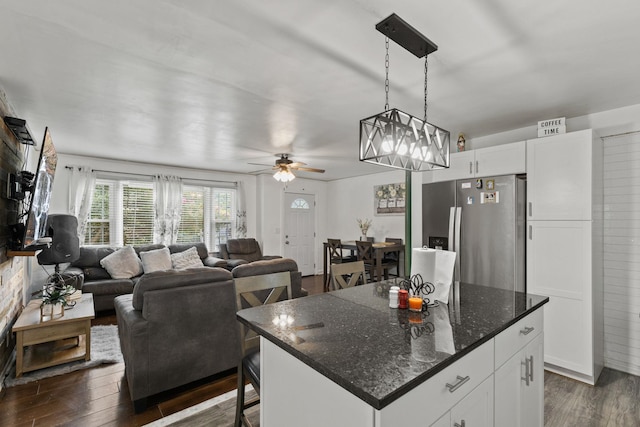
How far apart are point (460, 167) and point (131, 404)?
12.2 ft

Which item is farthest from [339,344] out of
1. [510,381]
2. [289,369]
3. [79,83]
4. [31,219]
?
[31,219]

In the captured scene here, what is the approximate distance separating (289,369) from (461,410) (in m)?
0.66

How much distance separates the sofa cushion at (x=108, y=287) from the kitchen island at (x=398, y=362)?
384cm

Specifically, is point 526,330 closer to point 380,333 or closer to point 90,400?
point 380,333

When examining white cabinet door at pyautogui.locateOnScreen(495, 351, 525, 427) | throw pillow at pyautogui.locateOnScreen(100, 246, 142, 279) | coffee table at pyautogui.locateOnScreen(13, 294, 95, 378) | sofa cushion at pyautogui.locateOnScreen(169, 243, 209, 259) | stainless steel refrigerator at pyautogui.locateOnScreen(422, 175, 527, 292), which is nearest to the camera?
white cabinet door at pyautogui.locateOnScreen(495, 351, 525, 427)

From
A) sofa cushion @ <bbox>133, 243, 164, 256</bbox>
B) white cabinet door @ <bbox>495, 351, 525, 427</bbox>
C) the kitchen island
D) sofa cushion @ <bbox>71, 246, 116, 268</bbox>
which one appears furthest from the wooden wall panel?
sofa cushion @ <bbox>71, 246, 116, 268</bbox>

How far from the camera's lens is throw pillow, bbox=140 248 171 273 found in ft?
16.5

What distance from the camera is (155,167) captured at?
575 centimetres

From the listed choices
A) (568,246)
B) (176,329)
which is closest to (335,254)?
(568,246)

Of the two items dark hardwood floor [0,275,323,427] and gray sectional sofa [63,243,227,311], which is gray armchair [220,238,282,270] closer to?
gray sectional sofa [63,243,227,311]

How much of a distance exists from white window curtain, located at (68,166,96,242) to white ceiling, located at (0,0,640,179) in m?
1.52

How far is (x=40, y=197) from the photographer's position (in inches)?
110

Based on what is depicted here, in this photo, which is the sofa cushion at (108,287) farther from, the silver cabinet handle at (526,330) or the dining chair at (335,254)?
the silver cabinet handle at (526,330)

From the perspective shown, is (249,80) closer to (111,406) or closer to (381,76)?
(381,76)
